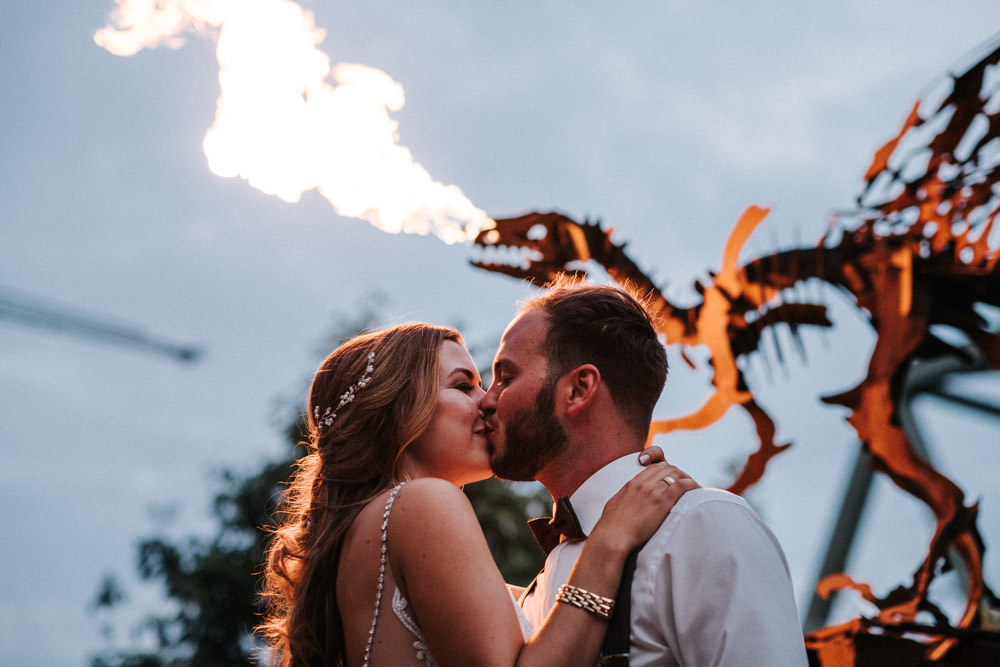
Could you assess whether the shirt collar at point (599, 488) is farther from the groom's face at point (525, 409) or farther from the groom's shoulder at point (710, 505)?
the groom's shoulder at point (710, 505)

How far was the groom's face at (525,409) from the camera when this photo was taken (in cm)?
279

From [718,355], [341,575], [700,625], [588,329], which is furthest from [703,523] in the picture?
[718,355]

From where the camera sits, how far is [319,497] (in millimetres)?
3115

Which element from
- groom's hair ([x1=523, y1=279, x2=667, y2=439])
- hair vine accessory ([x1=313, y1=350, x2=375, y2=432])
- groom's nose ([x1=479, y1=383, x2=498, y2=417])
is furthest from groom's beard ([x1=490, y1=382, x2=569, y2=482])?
hair vine accessory ([x1=313, y1=350, x2=375, y2=432])

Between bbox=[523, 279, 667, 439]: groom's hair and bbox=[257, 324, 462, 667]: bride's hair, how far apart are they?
2.10 feet

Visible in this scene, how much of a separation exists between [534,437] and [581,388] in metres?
0.23

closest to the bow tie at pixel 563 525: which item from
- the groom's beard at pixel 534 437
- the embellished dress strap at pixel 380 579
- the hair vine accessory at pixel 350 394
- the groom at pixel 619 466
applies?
the groom at pixel 619 466

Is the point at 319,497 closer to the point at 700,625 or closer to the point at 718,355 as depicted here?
the point at 700,625

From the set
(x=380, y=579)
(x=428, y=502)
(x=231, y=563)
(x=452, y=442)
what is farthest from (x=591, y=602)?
(x=231, y=563)

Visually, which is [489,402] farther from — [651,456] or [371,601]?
[371,601]

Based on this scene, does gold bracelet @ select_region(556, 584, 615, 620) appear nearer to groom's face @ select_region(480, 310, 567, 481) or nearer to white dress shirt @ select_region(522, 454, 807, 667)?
white dress shirt @ select_region(522, 454, 807, 667)

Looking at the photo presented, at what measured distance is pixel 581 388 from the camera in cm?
278

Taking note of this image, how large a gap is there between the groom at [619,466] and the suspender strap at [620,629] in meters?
0.01

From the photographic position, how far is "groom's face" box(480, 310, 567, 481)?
2.79 meters
